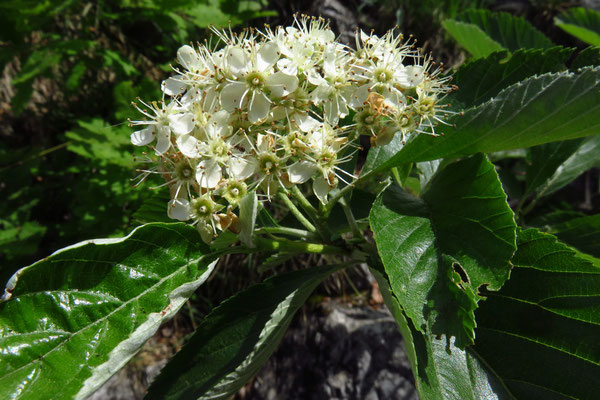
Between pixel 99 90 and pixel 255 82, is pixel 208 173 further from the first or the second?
pixel 99 90

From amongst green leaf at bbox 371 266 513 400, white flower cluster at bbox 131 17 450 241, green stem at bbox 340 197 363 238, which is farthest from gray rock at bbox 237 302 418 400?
white flower cluster at bbox 131 17 450 241

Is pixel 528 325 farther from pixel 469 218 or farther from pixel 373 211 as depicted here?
pixel 373 211

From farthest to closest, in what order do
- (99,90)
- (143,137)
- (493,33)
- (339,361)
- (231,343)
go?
(99,90)
(339,361)
(493,33)
(231,343)
(143,137)

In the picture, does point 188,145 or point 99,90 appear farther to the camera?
point 99,90

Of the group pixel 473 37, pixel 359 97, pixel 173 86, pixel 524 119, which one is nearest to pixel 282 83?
pixel 359 97

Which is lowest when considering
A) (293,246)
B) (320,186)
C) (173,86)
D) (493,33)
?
(293,246)

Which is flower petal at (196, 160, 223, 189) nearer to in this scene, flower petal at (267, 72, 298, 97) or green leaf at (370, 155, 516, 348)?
flower petal at (267, 72, 298, 97)
